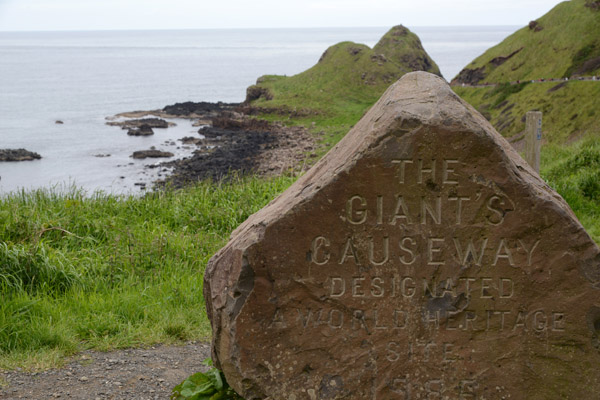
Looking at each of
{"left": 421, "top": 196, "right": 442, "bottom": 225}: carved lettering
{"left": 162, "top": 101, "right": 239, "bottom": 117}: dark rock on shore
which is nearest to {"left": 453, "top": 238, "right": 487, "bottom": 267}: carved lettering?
{"left": 421, "top": 196, "right": 442, "bottom": 225}: carved lettering

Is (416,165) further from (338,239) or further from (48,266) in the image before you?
(48,266)

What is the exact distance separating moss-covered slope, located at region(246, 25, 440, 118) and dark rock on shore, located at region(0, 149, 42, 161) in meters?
17.1

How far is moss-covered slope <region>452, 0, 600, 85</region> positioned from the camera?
28250mm

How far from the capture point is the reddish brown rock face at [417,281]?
399 centimetres

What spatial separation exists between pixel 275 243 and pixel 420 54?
51.4m

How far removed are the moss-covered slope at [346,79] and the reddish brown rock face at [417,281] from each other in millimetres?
37182

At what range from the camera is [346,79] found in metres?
48.6

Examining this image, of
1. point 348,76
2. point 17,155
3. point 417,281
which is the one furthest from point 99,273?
point 348,76

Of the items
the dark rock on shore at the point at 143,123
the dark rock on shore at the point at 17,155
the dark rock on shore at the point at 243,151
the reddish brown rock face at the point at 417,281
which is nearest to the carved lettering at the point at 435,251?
the reddish brown rock face at the point at 417,281

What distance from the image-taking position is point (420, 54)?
52875 mm

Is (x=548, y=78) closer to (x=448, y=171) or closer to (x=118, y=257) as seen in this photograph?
(x=118, y=257)

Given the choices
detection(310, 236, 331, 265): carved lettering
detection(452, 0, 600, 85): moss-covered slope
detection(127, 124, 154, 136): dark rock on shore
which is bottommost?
detection(127, 124, 154, 136): dark rock on shore

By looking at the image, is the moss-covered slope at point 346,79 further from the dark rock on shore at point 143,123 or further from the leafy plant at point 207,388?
the leafy plant at point 207,388

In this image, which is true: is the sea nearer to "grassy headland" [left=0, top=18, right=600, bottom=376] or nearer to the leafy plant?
"grassy headland" [left=0, top=18, right=600, bottom=376]
